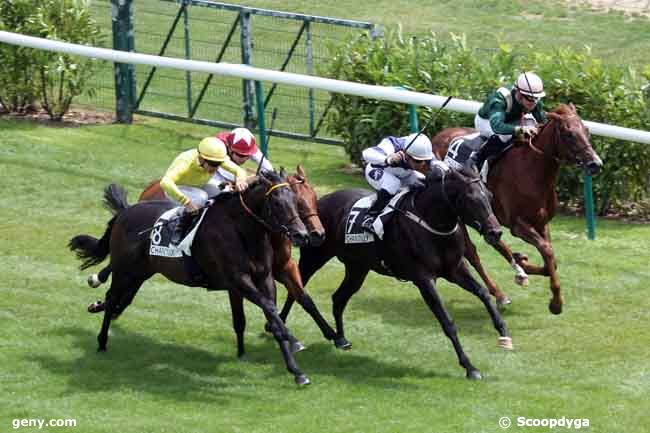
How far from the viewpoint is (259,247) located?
998 cm

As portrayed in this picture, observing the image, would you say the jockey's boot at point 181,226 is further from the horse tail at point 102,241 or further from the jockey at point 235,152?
the horse tail at point 102,241

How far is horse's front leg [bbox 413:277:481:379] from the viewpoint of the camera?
9.89 metres

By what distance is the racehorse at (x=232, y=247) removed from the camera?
9.66 meters

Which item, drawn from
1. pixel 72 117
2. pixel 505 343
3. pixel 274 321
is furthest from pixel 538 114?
pixel 72 117

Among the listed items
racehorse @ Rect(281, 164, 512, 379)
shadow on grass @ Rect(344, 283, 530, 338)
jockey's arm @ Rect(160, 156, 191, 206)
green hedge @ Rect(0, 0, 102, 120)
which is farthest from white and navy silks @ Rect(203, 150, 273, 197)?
green hedge @ Rect(0, 0, 102, 120)

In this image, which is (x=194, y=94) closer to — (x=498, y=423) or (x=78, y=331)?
(x=78, y=331)

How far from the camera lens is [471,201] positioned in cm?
984

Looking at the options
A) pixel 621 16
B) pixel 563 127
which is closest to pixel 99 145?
pixel 563 127

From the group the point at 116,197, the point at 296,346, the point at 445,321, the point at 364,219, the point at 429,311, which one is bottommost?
the point at 429,311

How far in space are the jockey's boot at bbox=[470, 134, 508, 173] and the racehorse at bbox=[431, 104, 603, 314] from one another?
0.38 ft

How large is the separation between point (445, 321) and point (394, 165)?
1.31 metres

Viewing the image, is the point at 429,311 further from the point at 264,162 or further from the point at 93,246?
the point at 93,246

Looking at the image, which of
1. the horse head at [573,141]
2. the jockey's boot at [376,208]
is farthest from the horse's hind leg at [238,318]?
the horse head at [573,141]

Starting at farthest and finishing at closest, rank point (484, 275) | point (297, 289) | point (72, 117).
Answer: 1. point (72, 117)
2. point (484, 275)
3. point (297, 289)
